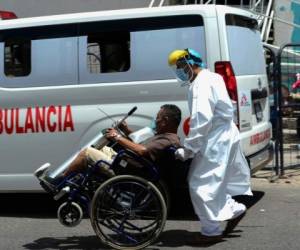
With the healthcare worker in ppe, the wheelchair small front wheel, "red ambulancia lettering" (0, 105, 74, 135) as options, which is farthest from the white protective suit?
"red ambulancia lettering" (0, 105, 74, 135)

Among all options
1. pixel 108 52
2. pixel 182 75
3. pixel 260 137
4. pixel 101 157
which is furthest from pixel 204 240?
pixel 108 52

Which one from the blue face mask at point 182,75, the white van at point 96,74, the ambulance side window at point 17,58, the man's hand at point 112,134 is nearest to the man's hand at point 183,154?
the man's hand at point 112,134

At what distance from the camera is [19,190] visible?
6.84 metres

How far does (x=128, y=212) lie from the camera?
5.51 metres

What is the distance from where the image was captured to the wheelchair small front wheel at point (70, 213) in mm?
5633

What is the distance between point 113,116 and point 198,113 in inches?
51.3

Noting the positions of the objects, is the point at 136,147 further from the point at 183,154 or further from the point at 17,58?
the point at 17,58

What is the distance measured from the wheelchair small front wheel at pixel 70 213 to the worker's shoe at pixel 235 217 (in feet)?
4.37

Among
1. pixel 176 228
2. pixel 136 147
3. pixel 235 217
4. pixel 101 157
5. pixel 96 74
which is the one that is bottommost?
pixel 176 228

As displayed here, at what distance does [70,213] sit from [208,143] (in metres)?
1.31

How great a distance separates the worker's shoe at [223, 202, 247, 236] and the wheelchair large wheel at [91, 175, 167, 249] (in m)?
0.73

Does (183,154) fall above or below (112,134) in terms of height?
below

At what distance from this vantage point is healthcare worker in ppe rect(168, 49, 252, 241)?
5.46 metres

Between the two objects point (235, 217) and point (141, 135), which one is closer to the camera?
Answer: point (235, 217)
